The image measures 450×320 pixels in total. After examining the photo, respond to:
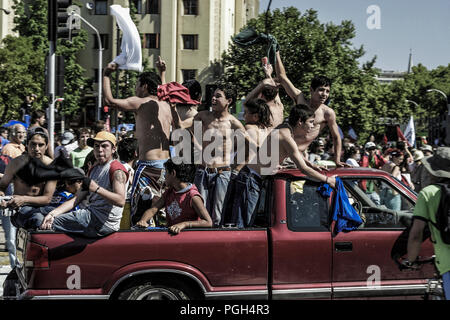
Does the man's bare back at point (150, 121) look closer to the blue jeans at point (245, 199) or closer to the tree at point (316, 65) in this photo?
the blue jeans at point (245, 199)

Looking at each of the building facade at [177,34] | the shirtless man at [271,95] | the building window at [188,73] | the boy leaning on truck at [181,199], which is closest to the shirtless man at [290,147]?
the boy leaning on truck at [181,199]

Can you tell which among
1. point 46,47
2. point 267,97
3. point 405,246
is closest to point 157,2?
point 46,47

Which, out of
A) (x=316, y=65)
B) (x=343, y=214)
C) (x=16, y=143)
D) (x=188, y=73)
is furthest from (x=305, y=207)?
(x=188, y=73)

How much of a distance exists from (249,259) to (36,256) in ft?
5.63

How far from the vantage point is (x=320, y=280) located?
18.2ft

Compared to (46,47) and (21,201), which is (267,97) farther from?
(46,47)

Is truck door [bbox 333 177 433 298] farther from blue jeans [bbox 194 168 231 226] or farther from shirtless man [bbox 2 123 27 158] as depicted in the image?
shirtless man [bbox 2 123 27 158]

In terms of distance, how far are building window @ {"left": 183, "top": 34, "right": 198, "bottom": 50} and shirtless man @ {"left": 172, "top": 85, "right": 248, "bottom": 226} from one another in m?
46.1

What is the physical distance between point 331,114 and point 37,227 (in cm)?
352

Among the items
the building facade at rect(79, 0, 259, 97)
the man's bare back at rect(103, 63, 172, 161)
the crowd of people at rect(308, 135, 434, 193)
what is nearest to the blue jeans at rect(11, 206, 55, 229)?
the man's bare back at rect(103, 63, 172, 161)

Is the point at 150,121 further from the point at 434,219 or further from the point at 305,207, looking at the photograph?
the point at 434,219

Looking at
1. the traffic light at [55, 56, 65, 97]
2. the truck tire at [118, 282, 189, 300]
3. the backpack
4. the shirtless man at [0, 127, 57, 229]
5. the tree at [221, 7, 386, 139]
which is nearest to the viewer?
the backpack

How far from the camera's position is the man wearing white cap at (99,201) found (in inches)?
225

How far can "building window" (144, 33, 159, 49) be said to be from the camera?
5259cm
